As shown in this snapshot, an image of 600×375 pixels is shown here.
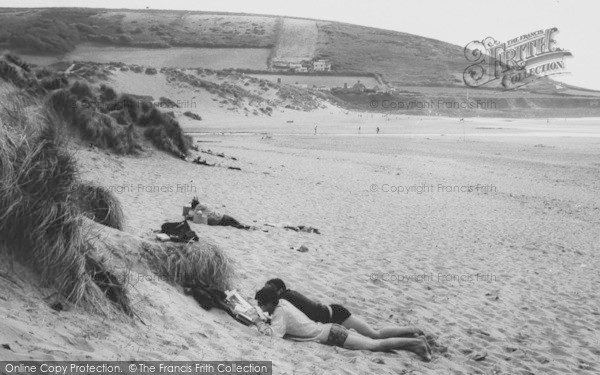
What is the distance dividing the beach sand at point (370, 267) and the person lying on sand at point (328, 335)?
0.33 ft

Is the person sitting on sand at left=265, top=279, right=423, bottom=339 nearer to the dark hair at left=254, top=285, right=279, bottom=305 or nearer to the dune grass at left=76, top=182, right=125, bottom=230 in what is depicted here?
the dark hair at left=254, top=285, right=279, bottom=305

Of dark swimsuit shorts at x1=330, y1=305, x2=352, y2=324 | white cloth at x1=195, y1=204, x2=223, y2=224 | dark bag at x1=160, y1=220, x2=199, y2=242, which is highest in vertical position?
dark bag at x1=160, y1=220, x2=199, y2=242

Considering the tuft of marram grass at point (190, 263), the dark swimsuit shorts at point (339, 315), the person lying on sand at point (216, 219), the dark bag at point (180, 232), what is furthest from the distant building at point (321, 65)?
the dark swimsuit shorts at point (339, 315)

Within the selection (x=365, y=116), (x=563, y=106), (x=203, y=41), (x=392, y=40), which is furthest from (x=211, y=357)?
(x=392, y=40)

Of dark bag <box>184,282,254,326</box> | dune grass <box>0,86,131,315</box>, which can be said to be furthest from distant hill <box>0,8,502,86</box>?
dune grass <box>0,86,131,315</box>

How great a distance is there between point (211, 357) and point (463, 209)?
11249 millimetres

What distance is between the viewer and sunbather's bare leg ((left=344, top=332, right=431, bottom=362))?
5.03m

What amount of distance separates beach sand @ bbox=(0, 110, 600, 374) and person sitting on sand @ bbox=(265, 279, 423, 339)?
0.24m

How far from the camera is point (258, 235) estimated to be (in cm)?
875

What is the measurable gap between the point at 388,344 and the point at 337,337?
1.51 ft

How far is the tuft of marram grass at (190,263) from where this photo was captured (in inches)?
216

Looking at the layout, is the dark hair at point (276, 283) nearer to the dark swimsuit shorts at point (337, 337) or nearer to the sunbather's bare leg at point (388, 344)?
the dark swimsuit shorts at point (337, 337)

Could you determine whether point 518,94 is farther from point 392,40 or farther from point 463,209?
point 463,209

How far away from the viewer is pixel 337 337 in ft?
16.5
